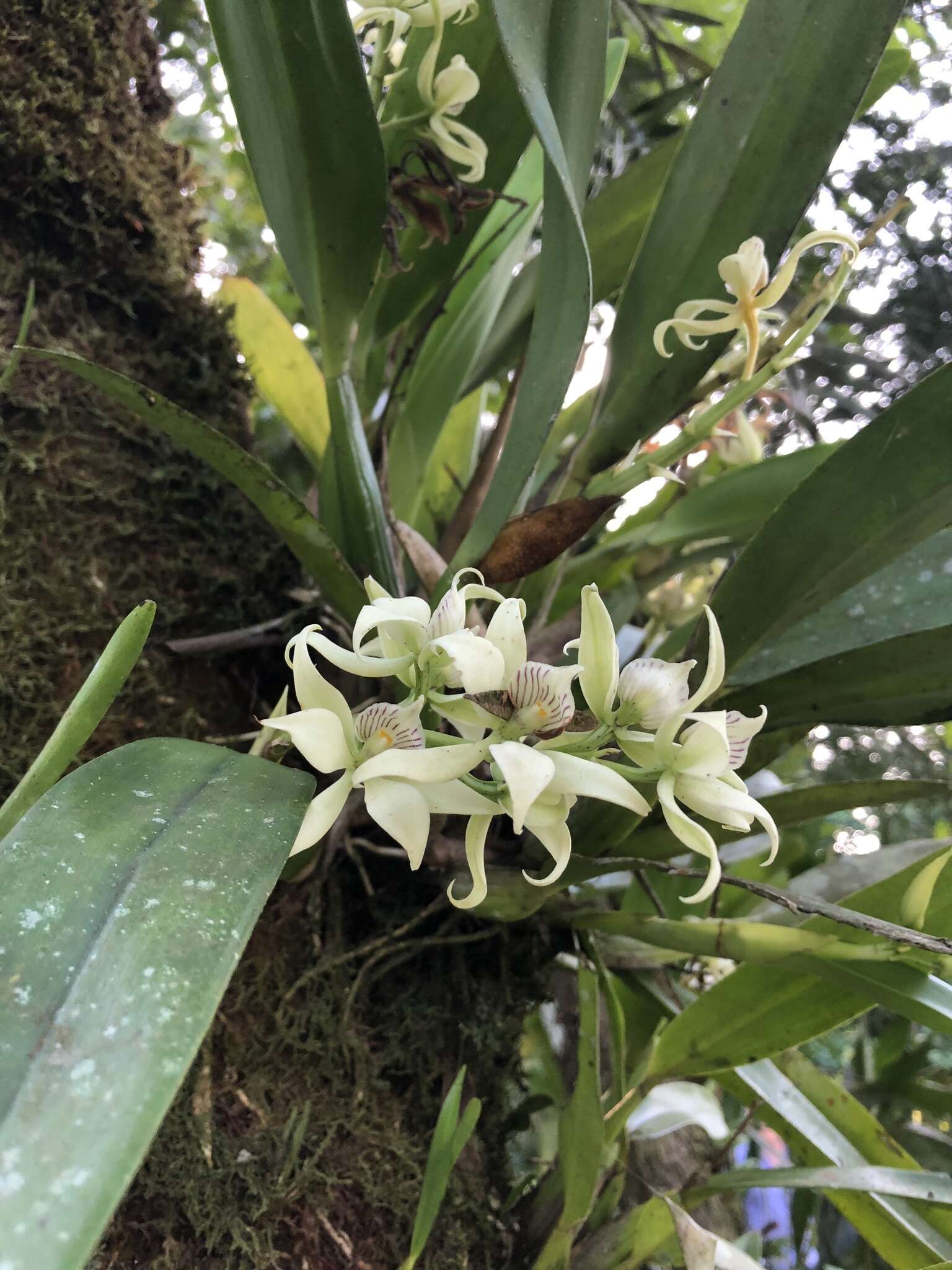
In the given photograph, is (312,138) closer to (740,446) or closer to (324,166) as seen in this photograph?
(324,166)

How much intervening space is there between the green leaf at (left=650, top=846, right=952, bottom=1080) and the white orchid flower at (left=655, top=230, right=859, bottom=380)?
44 centimetres

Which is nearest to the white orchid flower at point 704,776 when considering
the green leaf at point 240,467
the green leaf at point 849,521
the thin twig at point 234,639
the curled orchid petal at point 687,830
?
the curled orchid petal at point 687,830

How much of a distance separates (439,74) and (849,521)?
0.50m

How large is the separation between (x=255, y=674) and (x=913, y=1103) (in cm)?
108

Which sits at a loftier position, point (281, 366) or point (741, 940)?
point (281, 366)

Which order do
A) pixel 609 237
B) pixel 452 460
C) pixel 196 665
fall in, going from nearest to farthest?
pixel 196 665, pixel 609 237, pixel 452 460

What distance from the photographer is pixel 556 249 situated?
1.84 feet

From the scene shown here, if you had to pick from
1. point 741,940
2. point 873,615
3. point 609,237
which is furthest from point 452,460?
point 741,940

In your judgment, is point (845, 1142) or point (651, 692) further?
point (845, 1142)

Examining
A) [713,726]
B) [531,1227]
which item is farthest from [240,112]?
[531,1227]

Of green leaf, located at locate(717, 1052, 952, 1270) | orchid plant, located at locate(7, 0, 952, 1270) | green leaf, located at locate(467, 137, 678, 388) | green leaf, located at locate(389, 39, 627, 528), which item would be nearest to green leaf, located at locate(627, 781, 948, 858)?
orchid plant, located at locate(7, 0, 952, 1270)

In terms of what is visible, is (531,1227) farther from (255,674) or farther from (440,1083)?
(255,674)

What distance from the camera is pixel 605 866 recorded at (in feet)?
1.93

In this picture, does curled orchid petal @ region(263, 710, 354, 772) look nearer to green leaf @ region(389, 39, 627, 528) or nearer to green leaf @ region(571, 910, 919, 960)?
green leaf @ region(571, 910, 919, 960)
